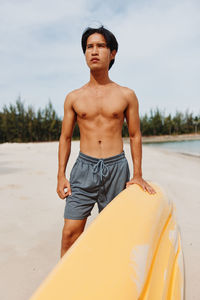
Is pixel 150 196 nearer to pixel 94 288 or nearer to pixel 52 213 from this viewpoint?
pixel 94 288

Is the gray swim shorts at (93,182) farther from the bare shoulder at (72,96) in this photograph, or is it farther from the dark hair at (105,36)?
the dark hair at (105,36)

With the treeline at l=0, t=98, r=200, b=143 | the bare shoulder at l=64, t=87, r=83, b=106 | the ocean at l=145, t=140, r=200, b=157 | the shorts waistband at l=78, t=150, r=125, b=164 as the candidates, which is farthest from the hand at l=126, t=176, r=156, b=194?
the treeline at l=0, t=98, r=200, b=143

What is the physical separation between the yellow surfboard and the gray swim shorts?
151 mm

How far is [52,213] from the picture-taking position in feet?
11.8

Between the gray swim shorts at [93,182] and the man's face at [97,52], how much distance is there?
68 cm

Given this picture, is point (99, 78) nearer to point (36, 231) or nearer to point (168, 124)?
point (36, 231)

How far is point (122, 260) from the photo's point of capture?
3.63 feet

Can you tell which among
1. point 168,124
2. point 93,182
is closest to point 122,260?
point 93,182

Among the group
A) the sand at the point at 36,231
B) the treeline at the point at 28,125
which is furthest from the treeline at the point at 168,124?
the sand at the point at 36,231

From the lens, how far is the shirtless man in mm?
1872

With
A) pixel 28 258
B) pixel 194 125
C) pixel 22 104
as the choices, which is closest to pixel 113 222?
pixel 28 258

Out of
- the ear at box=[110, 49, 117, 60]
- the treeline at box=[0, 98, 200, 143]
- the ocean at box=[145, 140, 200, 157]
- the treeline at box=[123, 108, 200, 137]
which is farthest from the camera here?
the treeline at box=[123, 108, 200, 137]

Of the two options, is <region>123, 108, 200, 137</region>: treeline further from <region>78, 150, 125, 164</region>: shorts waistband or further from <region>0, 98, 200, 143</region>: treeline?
<region>78, 150, 125, 164</region>: shorts waistband

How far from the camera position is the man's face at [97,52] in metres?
1.88
